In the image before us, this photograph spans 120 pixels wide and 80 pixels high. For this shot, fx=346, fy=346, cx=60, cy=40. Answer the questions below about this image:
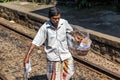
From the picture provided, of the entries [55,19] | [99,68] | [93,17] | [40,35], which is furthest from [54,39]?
[93,17]

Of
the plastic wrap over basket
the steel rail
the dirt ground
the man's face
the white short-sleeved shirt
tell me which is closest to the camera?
the man's face

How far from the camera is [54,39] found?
6.46 meters

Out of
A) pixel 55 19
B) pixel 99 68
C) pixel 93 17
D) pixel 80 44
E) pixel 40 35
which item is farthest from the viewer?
pixel 93 17

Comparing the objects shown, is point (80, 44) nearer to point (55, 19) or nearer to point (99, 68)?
point (55, 19)

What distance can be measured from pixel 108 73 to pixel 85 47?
2163mm

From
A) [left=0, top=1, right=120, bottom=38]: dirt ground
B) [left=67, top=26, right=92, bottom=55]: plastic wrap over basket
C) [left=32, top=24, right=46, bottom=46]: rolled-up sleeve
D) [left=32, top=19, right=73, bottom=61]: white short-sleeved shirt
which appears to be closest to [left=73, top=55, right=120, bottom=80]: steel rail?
[left=0, top=1, right=120, bottom=38]: dirt ground

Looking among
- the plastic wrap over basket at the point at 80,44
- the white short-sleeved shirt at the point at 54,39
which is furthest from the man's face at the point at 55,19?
the plastic wrap over basket at the point at 80,44

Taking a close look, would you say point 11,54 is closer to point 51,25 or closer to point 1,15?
point 51,25

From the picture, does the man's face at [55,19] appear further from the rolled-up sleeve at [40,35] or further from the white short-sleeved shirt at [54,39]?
the rolled-up sleeve at [40,35]

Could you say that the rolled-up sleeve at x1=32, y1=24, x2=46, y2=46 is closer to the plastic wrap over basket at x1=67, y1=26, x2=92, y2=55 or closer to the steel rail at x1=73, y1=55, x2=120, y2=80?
the plastic wrap over basket at x1=67, y1=26, x2=92, y2=55

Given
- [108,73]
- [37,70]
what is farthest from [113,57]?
[37,70]

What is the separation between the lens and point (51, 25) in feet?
20.9

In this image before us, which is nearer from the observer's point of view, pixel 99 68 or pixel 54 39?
pixel 54 39

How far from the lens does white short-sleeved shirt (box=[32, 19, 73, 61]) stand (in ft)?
21.0
